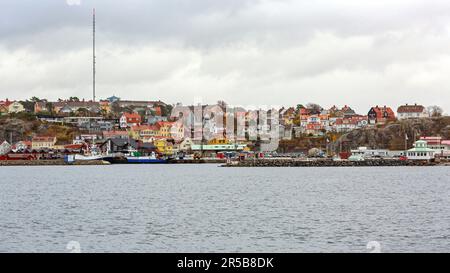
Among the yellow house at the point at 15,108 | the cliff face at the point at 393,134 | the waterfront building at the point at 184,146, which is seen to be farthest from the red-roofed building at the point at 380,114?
the yellow house at the point at 15,108

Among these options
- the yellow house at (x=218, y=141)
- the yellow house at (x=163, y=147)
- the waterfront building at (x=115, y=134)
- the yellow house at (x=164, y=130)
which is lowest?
the yellow house at (x=163, y=147)

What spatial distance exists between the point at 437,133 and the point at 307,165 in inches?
1535

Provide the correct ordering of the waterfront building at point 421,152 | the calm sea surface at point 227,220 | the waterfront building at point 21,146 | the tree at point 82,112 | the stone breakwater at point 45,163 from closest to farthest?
the calm sea surface at point 227,220 < the waterfront building at point 421,152 < the stone breakwater at point 45,163 < the waterfront building at point 21,146 < the tree at point 82,112

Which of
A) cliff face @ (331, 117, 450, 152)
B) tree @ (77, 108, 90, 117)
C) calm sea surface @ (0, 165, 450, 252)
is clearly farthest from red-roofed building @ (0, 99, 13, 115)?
calm sea surface @ (0, 165, 450, 252)

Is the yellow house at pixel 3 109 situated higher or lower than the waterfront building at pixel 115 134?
higher

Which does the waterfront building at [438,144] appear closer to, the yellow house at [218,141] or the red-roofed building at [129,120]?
the yellow house at [218,141]

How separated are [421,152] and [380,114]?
51188 mm

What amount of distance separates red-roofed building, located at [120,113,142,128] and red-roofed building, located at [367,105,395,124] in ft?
184

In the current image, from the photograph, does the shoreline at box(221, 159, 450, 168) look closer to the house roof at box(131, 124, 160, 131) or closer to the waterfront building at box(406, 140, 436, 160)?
the waterfront building at box(406, 140, 436, 160)

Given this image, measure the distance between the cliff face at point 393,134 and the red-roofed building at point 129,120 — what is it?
5667 centimetres

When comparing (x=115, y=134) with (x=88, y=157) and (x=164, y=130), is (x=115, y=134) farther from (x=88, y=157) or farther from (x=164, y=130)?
(x=88, y=157)

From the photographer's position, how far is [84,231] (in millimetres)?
29797

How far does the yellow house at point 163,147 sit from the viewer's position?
150 meters
